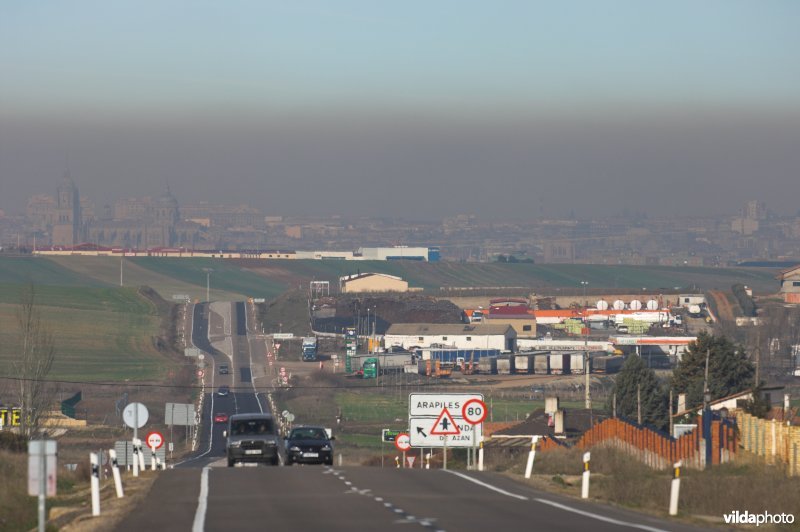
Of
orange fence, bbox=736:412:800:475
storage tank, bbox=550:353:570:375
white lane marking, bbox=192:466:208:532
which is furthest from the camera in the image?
storage tank, bbox=550:353:570:375

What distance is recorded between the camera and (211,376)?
14338 cm

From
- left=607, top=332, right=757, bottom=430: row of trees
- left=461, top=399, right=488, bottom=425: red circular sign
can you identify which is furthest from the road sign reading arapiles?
left=607, top=332, right=757, bottom=430: row of trees

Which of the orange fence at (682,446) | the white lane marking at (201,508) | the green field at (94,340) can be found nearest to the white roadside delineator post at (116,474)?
the white lane marking at (201,508)

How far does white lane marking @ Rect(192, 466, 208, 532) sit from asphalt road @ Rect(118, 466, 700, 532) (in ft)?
0.06

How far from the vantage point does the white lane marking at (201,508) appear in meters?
24.4

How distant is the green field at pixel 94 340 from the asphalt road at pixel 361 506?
9499 centimetres

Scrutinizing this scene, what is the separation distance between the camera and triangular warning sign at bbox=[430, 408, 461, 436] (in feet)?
154

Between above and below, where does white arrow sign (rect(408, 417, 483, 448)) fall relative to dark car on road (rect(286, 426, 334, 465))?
above

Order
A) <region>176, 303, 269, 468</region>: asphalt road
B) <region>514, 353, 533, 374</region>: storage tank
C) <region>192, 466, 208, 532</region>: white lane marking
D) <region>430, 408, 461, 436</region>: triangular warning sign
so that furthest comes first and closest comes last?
<region>514, 353, 533, 374</region>: storage tank
<region>176, 303, 269, 468</region>: asphalt road
<region>430, 408, 461, 436</region>: triangular warning sign
<region>192, 466, 208, 532</region>: white lane marking

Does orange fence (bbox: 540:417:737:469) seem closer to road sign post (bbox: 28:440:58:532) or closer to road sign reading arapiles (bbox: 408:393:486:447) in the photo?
road sign reading arapiles (bbox: 408:393:486:447)

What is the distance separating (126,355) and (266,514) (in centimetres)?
13125

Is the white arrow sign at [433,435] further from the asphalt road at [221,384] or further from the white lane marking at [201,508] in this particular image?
the asphalt road at [221,384]

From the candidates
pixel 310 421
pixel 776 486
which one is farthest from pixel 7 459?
pixel 310 421

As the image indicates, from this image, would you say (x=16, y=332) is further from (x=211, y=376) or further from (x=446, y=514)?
(x=446, y=514)
